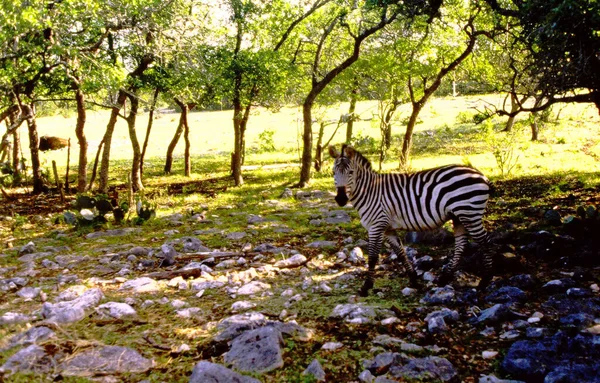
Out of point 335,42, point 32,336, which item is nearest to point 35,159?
point 335,42

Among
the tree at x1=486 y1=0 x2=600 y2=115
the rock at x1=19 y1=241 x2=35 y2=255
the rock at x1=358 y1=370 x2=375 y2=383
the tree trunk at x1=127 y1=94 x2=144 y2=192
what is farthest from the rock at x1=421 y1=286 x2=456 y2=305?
the tree trunk at x1=127 y1=94 x2=144 y2=192

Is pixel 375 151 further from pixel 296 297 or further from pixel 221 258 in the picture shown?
pixel 296 297

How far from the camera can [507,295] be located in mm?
6246

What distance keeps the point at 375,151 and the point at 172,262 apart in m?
22.8

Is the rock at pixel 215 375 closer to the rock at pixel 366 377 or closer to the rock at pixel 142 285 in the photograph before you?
the rock at pixel 366 377

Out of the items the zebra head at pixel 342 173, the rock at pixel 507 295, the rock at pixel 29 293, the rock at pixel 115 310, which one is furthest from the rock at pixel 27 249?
the rock at pixel 507 295

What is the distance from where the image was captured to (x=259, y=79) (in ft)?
57.9

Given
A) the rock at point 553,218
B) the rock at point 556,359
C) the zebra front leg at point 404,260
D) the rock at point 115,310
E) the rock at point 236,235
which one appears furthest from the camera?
the rock at point 236,235

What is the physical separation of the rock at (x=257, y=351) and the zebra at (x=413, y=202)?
2.21 meters

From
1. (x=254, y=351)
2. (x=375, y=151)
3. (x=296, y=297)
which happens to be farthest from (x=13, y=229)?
(x=375, y=151)

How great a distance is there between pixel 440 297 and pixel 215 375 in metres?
3.42

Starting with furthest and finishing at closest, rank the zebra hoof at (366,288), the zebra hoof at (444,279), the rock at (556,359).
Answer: the zebra hoof at (444,279) → the zebra hoof at (366,288) → the rock at (556,359)

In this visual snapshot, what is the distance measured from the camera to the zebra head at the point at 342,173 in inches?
298

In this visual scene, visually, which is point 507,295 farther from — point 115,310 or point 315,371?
point 115,310
